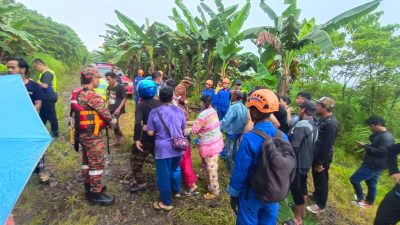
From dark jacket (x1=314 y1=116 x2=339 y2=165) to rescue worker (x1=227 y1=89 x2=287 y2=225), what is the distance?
5.99 ft

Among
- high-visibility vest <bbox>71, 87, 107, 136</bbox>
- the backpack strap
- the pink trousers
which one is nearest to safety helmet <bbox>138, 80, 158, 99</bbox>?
high-visibility vest <bbox>71, 87, 107, 136</bbox>

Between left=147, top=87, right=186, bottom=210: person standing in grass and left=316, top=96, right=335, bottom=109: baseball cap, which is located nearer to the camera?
left=147, top=87, right=186, bottom=210: person standing in grass

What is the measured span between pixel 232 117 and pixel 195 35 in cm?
565

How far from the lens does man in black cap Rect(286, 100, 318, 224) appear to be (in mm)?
3502

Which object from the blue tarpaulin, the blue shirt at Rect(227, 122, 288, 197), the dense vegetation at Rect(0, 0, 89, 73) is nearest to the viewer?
the blue tarpaulin

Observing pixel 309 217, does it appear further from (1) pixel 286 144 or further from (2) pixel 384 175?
(2) pixel 384 175

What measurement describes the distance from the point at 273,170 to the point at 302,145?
1.63 meters

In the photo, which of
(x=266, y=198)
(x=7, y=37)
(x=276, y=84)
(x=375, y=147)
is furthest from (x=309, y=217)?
(x=7, y=37)

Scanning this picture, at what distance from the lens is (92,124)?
3.30 metres

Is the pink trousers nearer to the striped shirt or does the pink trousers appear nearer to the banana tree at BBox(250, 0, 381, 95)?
the striped shirt

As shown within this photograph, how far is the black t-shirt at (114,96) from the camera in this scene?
561 centimetres

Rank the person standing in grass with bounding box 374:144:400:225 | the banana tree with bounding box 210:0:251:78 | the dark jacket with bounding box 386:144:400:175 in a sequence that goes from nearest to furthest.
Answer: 1. the person standing in grass with bounding box 374:144:400:225
2. the dark jacket with bounding box 386:144:400:175
3. the banana tree with bounding box 210:0:251:78

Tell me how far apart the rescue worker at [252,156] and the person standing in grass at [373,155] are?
2776 mm

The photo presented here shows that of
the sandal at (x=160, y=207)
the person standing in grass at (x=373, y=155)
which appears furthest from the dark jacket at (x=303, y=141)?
the sandal at (x=160, y=207)
